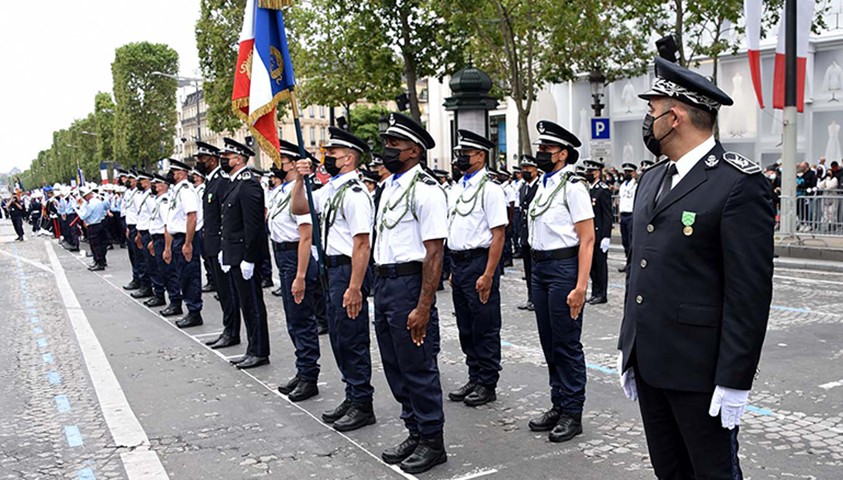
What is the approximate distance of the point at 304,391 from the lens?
696 cm

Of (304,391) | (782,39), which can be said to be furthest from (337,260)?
(782,39)

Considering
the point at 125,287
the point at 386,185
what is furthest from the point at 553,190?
the point at 125,287

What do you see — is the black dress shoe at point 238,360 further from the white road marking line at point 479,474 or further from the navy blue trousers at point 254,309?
the white road marking line at point 479,474

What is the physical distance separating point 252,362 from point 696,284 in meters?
5.96

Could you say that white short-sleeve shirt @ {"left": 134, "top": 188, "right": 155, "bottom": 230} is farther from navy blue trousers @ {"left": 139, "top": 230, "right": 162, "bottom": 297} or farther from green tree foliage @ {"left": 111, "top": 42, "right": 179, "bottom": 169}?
A: green tree foliage @ {"left": 111, "top": 42, "right": 179, "bottom": 169}

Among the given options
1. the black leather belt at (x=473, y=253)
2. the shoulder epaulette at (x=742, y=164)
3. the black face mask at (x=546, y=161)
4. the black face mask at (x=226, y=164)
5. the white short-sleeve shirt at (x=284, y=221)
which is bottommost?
the black leather belt at (x=473, y=253)

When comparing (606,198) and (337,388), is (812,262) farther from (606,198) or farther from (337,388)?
(337,388)

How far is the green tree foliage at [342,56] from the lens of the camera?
967 inches

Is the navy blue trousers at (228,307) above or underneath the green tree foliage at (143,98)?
underneath

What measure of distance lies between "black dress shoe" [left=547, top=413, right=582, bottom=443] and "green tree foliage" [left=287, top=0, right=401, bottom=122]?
2029 centimetres

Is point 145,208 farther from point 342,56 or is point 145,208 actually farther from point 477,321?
point 342,56

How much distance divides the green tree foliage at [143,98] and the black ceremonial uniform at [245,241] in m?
62.9

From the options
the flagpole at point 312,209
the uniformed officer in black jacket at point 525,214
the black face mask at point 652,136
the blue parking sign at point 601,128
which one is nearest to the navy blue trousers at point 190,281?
the uniformed officer in black jacket at point 525,214

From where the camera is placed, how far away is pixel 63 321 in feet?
39.9
